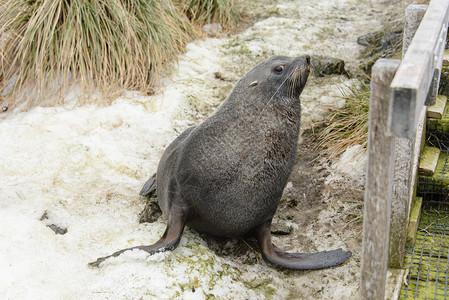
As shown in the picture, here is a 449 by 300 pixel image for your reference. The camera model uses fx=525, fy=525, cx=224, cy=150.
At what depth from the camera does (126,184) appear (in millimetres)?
4367

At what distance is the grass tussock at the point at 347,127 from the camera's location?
15.0 ft

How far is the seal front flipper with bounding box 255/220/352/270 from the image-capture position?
344cm

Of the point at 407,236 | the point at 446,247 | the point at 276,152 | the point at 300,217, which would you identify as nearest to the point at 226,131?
the point at 276,152

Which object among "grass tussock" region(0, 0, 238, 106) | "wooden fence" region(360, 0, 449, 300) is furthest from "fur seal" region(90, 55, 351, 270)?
"grass tussock" region(0, 0, 238, 106)

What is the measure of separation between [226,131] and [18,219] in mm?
1560

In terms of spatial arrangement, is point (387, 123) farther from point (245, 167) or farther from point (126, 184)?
point (126, 184)

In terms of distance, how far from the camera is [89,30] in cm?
533

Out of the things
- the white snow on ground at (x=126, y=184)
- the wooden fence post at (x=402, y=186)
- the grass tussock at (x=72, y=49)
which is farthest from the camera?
the grass tussock at (x=72, y=49)

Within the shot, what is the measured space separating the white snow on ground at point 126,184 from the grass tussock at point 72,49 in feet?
0.79

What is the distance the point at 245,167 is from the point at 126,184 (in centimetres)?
128

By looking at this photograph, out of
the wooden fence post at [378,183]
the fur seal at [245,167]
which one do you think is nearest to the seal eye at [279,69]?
the fur seal at [245,167]

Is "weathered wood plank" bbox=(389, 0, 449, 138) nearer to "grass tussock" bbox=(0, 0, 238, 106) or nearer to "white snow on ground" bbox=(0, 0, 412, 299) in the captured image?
"white snow on ground" bbox=(0, 0, 412, 299)

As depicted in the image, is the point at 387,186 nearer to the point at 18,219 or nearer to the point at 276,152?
the point at 276,152

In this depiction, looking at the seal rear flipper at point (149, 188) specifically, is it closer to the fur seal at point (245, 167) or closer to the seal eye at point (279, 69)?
the fur seal at point (245, 167)
